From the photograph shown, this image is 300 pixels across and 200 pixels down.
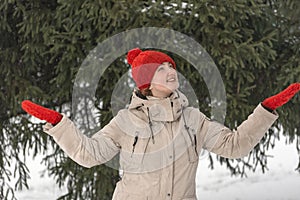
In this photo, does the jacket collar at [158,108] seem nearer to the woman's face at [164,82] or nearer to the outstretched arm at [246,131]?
the woman's face at [164,82]

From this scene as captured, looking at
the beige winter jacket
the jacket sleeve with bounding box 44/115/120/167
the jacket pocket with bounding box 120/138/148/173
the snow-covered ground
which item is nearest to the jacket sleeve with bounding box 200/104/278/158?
the beige winter jacket

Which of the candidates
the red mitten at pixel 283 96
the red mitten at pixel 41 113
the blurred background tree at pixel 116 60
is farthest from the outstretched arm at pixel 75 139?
the blurred background tree at pixel 116 60

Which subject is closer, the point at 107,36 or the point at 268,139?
the point at 107,36

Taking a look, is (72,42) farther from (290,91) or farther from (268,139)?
(290,91)

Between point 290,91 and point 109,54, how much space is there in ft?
6.75

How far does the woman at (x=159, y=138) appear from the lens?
258cm

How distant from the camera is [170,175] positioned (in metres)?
2.58

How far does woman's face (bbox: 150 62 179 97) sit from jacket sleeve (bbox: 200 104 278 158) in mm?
230

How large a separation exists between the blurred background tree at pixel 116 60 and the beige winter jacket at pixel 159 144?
1652 millimetres

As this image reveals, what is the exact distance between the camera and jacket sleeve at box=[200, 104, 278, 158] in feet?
8.33

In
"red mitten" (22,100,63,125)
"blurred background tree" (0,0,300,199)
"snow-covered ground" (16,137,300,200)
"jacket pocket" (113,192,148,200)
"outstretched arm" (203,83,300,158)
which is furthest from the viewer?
"snow-covered ground" (16,137,300,200)

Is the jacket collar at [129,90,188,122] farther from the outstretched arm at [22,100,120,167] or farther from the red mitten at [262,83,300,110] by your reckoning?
the red mitten at [262,83,300,110]

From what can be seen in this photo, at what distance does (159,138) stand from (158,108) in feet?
0.42

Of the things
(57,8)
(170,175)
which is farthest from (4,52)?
(170,175)
